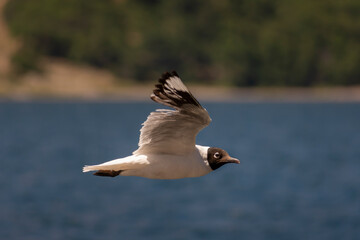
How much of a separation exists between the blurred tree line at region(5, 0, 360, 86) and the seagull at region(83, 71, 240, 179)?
99.0 metres

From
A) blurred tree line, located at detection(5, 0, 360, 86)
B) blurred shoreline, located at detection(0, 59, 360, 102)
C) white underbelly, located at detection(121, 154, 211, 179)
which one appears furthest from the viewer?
blurred tree line, located at detection(5, 0, 360, 86)

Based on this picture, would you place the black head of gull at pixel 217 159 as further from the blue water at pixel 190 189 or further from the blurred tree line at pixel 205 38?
the blurred tree line at pixel 205 38

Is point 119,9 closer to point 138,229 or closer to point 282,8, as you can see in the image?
point 282,8

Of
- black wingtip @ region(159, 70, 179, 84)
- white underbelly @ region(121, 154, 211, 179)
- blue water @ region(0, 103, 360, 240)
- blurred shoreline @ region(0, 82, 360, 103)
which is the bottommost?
white underbelly @ region(121, 154, 211, 179)

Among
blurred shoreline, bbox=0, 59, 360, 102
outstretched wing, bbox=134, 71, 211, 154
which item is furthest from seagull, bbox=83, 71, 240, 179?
blurred shoreline, bbox=0, 59, 360, 102

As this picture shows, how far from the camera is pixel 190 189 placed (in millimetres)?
64188

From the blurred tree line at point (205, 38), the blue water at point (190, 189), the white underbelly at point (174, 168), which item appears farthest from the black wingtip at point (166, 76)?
the blurred tree line at point (205, 38)

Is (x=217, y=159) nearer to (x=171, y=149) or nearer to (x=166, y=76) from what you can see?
(x=171, y=149)

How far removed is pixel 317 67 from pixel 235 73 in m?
12.8

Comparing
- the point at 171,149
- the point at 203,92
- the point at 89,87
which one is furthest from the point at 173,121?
the point at 203,92

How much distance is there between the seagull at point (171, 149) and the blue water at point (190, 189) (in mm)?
32749

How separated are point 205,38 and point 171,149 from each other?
114226mm

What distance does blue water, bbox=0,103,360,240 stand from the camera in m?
45.5

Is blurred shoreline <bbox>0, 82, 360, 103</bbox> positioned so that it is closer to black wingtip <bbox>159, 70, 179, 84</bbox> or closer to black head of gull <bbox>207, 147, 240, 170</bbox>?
black head of gull <bbox>207, 147, 240, 170</bbox>
